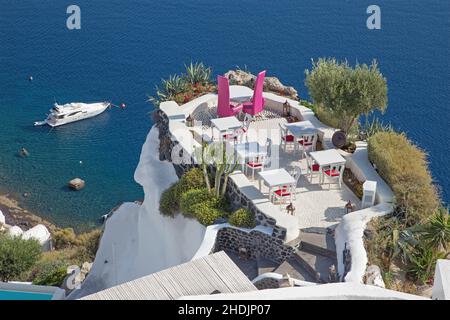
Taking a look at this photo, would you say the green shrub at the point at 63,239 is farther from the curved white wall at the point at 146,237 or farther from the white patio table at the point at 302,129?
the white patio table at the point at 302,129

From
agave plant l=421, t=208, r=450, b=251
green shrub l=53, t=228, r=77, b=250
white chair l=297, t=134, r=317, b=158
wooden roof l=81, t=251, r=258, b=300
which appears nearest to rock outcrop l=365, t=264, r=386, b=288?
agave plant l=421, t=208, r=450, b=251

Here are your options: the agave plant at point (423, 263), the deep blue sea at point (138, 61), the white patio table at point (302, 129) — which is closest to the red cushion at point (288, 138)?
the white patio table at point (302, 129)

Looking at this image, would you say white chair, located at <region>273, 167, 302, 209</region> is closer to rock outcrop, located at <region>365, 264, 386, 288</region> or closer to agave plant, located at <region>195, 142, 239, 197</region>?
agave plant, located at <region>195, 142, 239, 197</region>

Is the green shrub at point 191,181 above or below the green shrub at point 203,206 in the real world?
above
